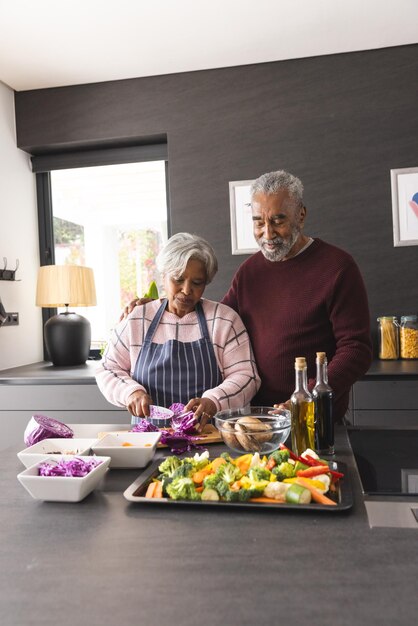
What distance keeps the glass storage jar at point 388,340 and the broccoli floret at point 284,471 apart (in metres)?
2.23

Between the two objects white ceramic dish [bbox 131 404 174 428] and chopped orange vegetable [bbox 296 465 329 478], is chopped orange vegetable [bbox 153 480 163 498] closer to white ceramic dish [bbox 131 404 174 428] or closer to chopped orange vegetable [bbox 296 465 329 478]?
chopped orange vegetable [bbox 296 465 329 478]

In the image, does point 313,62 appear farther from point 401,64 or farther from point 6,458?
point 6,458

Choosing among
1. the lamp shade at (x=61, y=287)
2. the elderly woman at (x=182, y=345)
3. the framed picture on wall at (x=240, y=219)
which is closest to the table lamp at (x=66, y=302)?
the lamp shade at (x=61, y=287)

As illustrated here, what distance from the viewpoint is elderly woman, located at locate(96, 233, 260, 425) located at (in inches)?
72.2

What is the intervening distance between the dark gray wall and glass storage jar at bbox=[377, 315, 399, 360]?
156 millimetres

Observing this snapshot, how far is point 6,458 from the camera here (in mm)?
1438

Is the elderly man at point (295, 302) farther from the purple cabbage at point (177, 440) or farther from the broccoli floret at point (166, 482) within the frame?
the broccoli floret at point (166, 482)

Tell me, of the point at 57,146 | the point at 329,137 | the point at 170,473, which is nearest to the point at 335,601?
the point at 170,473

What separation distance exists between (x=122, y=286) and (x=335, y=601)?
341cm

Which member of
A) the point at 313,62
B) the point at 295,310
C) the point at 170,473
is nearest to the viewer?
the point at 170,473

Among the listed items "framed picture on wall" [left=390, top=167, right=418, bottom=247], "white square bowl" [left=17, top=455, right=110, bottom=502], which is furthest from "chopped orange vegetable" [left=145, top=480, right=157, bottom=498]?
"framed picture on wall" [left=390, top=167, right=418, bottom=247]

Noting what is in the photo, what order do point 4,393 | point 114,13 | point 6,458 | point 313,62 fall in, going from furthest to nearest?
1. point 313,62
2. point 4,393
3. point 114,13
4. point 6,458

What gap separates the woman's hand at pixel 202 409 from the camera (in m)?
1.58

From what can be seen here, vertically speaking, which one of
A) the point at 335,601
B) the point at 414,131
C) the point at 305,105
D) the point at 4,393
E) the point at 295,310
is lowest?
the point at 4,393
